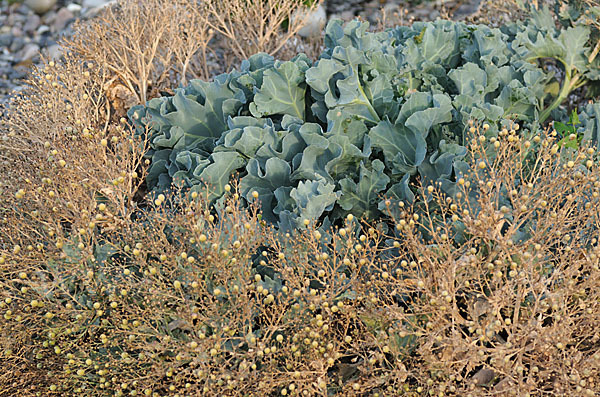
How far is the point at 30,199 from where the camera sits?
239cm

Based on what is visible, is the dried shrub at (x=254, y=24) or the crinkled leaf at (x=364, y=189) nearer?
the crinkled leaf at (x=364, y=189)

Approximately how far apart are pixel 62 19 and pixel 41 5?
1.55 ft

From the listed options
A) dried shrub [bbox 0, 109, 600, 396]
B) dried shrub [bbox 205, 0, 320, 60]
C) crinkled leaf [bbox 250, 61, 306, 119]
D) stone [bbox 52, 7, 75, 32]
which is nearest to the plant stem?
dried shrub [bbox 0, 109, 600, 396]

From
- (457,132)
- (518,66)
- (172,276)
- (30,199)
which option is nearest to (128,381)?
(172,276)

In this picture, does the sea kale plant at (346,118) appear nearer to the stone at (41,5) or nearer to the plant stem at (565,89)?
the plant stem at (565,89)

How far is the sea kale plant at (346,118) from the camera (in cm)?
257

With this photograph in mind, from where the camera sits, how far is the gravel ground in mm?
5801

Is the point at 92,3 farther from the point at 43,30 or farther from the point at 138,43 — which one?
the point at 138,43

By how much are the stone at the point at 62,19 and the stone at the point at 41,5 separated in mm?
244

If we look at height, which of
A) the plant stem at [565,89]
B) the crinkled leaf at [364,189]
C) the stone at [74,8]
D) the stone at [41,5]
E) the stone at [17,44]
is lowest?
the plant stem at [565,89]

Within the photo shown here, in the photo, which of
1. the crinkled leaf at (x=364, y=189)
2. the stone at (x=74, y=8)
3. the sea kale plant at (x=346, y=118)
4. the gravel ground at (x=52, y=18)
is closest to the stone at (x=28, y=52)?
the gravel ground at (x=52, y=18)

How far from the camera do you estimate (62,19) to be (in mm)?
6543

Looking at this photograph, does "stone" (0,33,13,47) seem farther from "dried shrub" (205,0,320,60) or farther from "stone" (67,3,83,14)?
"dried shrub" (205,0,320,60)

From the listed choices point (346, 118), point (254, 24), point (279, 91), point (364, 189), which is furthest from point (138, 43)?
point (364, 189)
